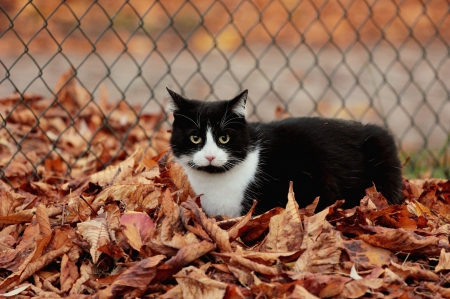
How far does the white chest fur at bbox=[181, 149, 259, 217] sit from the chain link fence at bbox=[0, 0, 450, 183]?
4.98 ft

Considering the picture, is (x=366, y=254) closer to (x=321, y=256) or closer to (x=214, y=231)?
(x=321, y=256)

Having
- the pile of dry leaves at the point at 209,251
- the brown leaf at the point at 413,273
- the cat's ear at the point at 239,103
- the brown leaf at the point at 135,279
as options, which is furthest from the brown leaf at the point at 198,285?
the cat's ear at the point at 239,103

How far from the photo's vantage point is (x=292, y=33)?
10.7 m

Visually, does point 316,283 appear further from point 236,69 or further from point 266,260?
point 236,69

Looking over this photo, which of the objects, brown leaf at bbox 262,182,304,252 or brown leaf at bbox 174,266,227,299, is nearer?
brown leaf at bbox 174,266,227,299

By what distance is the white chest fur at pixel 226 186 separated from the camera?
3.39 metres

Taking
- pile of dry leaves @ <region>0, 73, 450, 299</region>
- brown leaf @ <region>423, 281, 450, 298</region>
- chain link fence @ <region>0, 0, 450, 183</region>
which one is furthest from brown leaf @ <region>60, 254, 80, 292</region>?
chain link fence @ <region>0, 0, 450, 183</region>

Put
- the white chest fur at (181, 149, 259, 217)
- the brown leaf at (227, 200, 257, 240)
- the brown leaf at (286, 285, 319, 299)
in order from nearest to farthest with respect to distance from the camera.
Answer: the brown leaf at (286, 285, 319, 299) < the brown leaf at (227, 200, 257, 240) < the white chest fur at (181, 149, 259, 217)

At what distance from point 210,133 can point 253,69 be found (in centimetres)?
218

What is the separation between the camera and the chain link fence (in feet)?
18.2

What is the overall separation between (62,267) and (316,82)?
5.84 m

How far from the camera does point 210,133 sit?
3.30 metres

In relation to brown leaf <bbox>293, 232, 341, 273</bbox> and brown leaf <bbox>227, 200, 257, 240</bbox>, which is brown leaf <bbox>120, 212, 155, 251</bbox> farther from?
brown leaf <bbox>293, 232, 341, 273</bbox>

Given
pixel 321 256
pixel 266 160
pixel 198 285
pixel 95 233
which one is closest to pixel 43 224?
pixel 95 233
